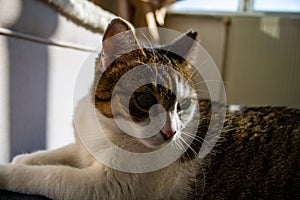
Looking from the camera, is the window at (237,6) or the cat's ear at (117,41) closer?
the cat's ear at (117,41)

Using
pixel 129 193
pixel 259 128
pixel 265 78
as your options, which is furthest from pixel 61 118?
pixel 265 78

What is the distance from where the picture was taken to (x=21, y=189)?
0.75m

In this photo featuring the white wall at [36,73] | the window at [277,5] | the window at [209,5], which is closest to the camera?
the white wall at [36,73]

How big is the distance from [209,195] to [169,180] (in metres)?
0.13

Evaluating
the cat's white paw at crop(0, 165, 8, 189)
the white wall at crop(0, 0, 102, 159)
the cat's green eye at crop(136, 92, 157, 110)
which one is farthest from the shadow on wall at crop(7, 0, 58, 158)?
the cat's green eye at crop(136, 92, 157, 110)

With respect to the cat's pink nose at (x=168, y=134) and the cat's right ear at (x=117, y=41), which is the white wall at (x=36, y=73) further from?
the cat's pink nose at (x=168, y=134)

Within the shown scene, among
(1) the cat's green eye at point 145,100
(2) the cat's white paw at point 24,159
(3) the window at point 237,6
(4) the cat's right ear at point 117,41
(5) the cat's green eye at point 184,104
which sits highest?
(3) the window at point 237,6

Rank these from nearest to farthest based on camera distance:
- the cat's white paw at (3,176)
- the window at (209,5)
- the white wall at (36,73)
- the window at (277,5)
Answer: the cat's white paw at (3,176) < the white wall at (36,73) < the window at (277,5) < the window at (209,5)

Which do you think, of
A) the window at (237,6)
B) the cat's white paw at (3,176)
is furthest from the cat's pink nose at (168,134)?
the window at (237,6)

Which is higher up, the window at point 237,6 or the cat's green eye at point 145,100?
the window at point 237,6

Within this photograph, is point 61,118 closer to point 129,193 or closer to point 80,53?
point 80,53

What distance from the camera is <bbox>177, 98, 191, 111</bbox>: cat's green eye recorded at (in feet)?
2.87

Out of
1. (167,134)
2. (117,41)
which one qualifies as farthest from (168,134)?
(117,41)

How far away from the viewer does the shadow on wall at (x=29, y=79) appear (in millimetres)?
895
